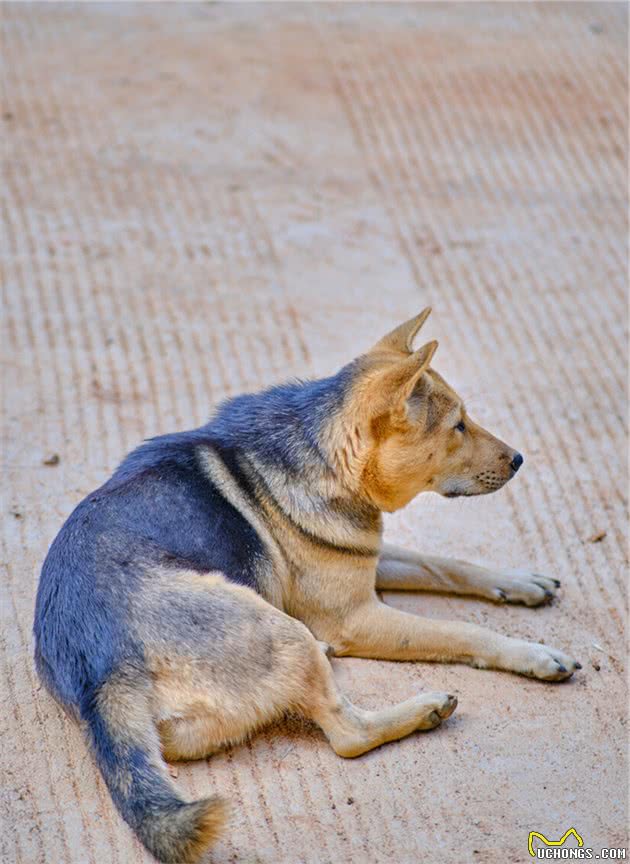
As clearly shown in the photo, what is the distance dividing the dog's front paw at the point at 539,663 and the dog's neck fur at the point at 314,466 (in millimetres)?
763

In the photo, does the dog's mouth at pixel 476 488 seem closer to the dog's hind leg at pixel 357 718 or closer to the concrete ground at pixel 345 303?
the concrete ground at pixel 345 303

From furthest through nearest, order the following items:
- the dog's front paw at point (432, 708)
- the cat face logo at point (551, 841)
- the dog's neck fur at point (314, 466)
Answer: the dog's neck fur at point (314, 466), the dog's front paw at point (432, 708), the cat face logo at point (551, 841)

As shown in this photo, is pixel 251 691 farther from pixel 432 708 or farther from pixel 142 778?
pixel 432 708

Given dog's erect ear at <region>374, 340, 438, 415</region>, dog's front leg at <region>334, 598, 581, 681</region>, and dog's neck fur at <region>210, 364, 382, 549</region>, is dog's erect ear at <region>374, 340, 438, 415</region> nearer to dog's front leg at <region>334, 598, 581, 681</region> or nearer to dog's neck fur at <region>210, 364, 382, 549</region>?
dog's neck fur at <region>210, 364, 382, 549</region>

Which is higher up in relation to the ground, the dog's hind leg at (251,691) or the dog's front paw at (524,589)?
the dog's hind leg at (251,691)

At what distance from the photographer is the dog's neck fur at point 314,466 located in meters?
5.04

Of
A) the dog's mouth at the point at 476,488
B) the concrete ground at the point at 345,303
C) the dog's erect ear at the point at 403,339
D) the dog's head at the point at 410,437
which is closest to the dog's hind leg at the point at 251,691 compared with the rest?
the concrete ground at the point at 345,303

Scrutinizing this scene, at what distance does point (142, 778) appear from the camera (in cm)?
409

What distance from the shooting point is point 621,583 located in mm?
5844

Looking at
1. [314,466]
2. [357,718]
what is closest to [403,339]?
[314,466]

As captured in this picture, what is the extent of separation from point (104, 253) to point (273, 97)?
255 centimetres

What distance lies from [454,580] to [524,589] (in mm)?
327

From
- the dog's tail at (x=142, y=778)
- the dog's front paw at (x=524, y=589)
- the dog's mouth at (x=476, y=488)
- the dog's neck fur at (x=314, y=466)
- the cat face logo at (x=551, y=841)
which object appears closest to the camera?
the dog's tail at (x=142, y=778)

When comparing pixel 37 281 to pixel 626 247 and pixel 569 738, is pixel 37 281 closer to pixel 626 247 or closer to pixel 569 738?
pixel 626 247
